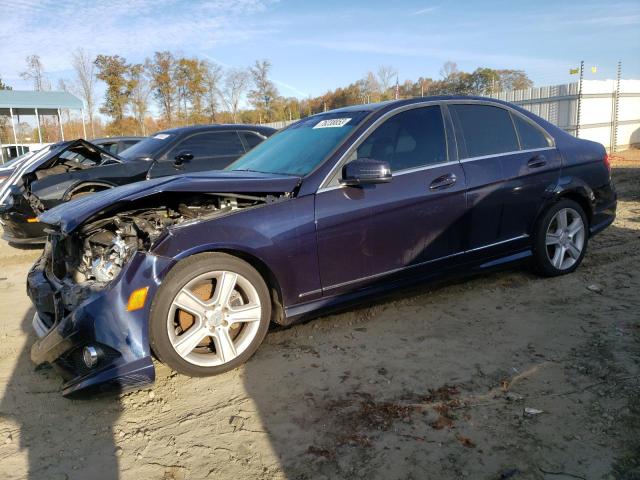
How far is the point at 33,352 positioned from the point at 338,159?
2.32m

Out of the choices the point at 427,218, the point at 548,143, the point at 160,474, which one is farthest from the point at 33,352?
the point at 548,143

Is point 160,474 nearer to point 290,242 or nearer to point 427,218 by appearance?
point 290,242

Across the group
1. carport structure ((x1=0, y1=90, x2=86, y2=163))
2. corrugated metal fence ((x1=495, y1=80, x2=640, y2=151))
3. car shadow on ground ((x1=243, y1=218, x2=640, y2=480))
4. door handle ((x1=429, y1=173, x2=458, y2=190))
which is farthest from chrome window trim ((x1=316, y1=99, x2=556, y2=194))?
carport structure ((x1=0, y1=90, x2=86, y2=163))

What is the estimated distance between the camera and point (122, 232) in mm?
3080

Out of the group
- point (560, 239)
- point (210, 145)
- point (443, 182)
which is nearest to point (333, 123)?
point (443, 182)

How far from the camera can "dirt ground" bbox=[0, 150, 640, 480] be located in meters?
Answer: 2.21

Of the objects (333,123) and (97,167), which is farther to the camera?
(97,167)

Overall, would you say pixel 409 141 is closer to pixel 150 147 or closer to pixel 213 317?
pixel 213 317

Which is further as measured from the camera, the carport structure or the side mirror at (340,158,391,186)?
the carport structure

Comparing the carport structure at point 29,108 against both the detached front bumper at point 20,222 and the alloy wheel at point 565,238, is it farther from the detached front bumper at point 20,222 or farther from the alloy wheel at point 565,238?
the alloy wheel at point 565,238

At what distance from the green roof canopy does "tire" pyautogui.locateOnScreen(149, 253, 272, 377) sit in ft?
102

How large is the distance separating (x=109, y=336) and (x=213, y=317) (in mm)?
608

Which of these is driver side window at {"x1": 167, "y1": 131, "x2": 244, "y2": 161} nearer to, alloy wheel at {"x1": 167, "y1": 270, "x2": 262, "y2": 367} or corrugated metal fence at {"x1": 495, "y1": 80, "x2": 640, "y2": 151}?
alloy wheel at {"x1": 167, "y1": 270, "x2": 262, "y2": 367}

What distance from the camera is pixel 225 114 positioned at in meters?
47.4
